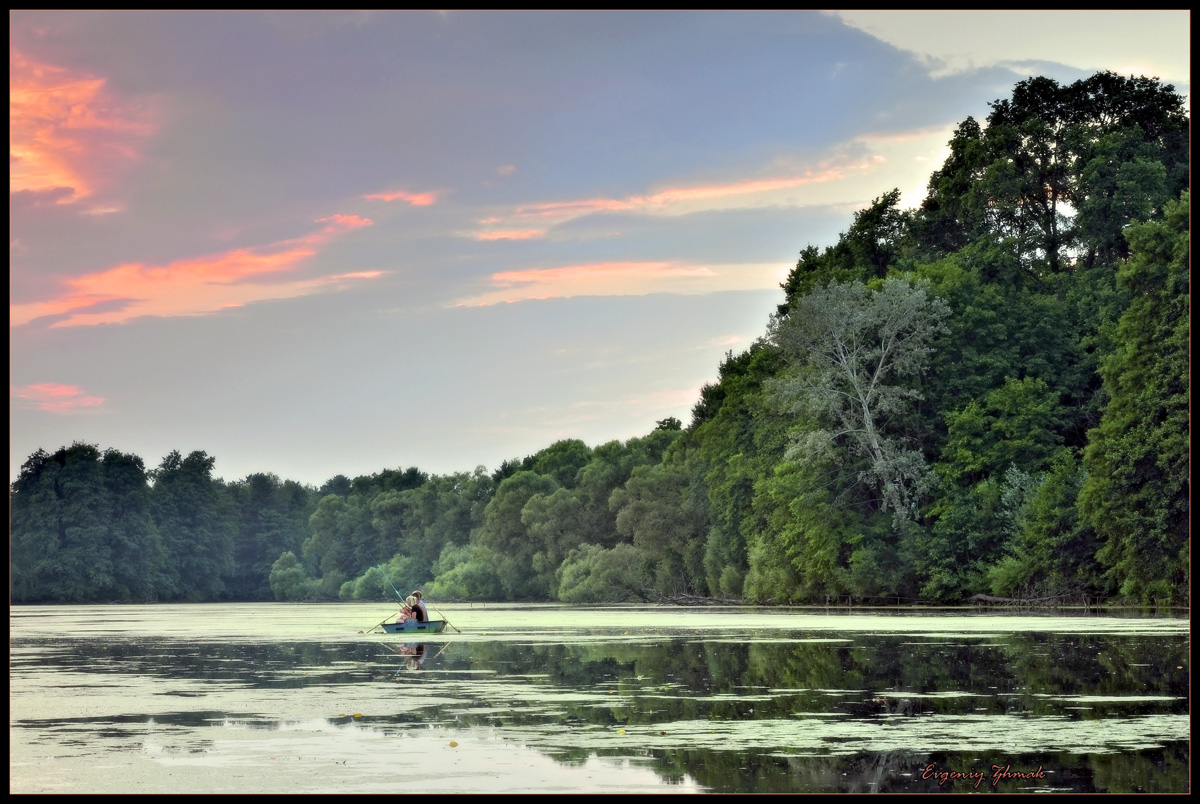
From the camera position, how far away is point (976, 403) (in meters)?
67.9

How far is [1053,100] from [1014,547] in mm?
25138

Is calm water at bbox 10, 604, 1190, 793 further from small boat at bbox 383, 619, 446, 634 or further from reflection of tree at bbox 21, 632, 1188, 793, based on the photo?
small boat at bbox 383, 619, 446, 634

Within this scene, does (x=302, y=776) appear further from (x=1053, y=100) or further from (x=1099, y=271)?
(x=1053, y=100)

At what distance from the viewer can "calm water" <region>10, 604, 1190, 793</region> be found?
13000 mm

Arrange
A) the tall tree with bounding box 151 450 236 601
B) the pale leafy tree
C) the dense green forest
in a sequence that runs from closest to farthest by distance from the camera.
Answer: the dense green forest < the pale leafy tree < the tall tree with bounding box 151 450 236 601

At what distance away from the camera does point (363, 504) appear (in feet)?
571

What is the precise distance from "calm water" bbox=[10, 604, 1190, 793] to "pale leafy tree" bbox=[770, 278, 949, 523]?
109 ft

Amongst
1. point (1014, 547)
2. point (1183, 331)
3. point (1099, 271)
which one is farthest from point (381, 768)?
point (1099, 271)

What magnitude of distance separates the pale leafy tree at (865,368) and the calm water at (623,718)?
33107 mm

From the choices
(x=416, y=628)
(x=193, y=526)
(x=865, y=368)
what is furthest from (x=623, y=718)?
(x=193, y=526)

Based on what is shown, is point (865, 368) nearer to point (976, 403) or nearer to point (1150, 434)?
point (976, 403)

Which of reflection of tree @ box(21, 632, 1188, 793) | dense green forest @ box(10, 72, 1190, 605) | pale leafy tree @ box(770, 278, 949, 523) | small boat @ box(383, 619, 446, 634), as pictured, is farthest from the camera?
pale leafy tree @ box(770, 278, 949, 523)

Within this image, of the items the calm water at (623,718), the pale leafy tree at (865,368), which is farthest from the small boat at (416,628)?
the pale leafy tree at (865,368)

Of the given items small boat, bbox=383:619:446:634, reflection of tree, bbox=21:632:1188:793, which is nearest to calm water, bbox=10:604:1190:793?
reflection of tree, bbox=21:632:1188:793
